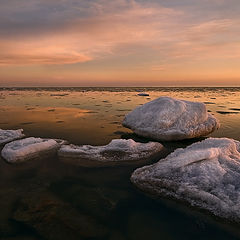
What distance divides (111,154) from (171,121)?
2.63 meters

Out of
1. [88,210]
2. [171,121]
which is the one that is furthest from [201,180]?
[171,121]

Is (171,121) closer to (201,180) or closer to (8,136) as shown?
(201,180)

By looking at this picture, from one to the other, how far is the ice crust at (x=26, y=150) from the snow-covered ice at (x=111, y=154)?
16.9 inches

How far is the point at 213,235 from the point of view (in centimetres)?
237

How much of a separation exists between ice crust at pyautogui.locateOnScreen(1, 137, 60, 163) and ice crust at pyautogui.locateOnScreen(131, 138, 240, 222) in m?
2.45

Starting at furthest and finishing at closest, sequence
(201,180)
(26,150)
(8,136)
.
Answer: (8,136), (26,150), (201,180)

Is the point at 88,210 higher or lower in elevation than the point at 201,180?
lower

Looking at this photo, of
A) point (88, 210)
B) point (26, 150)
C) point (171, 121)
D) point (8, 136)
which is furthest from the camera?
point (171, 121)

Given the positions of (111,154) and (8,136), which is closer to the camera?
(111,154)

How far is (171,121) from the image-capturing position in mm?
6562

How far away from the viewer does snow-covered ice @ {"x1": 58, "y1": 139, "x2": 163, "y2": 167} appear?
4445 mm

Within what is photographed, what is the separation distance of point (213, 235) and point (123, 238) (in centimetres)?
103

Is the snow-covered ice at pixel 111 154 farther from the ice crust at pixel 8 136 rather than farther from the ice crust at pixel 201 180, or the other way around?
the ice crust at pixel 8 136

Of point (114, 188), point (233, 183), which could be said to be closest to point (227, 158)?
point (233, 183)
